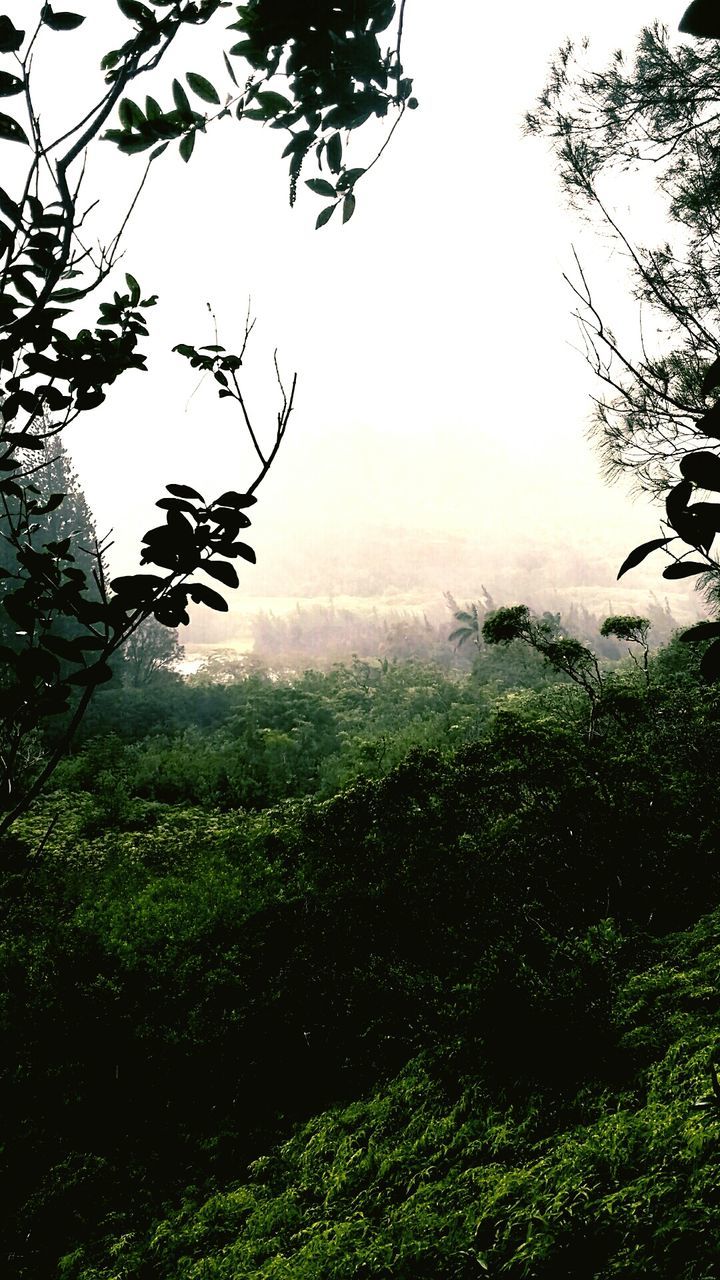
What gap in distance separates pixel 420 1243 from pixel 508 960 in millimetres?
1743

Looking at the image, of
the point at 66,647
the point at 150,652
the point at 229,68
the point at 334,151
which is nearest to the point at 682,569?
the point at 66,647

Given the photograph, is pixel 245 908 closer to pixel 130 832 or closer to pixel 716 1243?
pixel 130 832

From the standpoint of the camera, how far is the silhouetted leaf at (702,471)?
54cm

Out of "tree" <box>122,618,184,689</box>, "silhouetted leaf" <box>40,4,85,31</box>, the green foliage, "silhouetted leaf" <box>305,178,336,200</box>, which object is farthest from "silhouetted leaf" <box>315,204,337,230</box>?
"tree" <box>122,618,184,689</box>

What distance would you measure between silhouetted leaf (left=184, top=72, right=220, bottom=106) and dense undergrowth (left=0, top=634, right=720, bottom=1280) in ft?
4.70

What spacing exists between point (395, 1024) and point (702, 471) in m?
3.85

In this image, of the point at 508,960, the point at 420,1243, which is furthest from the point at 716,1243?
the point at 508,960

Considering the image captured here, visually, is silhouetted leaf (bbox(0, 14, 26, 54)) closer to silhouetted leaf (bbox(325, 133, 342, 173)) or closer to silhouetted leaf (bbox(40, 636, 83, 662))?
silhouetted leaf (bbox(325, 133, 342, 173))

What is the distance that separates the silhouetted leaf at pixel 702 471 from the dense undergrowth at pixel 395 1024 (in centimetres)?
131

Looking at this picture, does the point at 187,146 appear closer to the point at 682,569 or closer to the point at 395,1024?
the point at 682,569

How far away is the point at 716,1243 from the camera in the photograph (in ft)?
4.40

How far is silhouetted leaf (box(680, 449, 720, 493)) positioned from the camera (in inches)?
21.1

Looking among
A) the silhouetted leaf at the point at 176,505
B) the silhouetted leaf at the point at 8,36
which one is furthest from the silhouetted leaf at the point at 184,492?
the silhouetted leaf at the point at 8,36

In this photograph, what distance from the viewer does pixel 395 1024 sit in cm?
362
